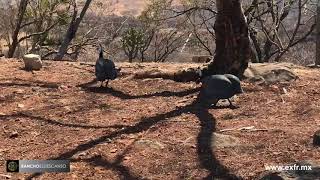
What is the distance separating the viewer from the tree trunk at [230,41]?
21.0 ft

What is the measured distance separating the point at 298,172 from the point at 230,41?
10.6 ft

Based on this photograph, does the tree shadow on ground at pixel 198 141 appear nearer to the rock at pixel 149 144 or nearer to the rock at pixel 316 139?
the rock at pixel 149 144

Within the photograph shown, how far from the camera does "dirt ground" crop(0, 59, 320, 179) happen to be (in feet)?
13.7

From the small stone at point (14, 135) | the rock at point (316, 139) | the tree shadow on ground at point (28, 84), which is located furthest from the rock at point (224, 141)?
the tree shadow on ground at point (28, 84)

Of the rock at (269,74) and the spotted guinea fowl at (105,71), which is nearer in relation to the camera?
the spotted guinea fowl at (105,71)

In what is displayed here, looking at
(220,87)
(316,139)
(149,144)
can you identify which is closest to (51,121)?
(149,144)

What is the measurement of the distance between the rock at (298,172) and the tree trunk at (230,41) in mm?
2995

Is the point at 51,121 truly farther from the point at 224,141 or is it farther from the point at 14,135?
the point at 224,141

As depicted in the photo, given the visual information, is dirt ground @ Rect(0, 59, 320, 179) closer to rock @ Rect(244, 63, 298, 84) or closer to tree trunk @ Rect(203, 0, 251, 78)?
rock @ Rect(244, 63, 298, 84)

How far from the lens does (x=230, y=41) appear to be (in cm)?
653

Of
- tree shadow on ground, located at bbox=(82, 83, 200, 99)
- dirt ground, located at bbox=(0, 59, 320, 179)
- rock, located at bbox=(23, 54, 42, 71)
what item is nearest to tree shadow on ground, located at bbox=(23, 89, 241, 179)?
dirt ground, located at bbox=(0, 59, 320, 179)

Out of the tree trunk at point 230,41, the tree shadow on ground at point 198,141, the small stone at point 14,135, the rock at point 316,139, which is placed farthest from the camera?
the tree trunk at point 230,41

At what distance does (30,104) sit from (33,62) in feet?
6.22

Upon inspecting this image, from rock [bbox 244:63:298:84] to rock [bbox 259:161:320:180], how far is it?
294 centimetres
